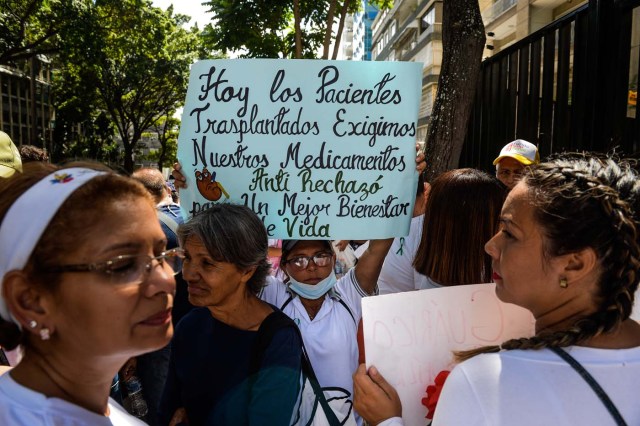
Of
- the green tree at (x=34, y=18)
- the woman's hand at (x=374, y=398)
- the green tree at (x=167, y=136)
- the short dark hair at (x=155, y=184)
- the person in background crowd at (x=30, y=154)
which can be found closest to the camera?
the woman's hand at (x=374, y=398)

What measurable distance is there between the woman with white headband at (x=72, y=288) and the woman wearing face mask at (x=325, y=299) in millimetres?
1151

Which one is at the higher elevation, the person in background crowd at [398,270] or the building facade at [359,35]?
the building facade at [359,35]

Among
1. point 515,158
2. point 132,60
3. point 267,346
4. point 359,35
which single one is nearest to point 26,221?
point 267,346

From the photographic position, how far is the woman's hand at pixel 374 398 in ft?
5.16

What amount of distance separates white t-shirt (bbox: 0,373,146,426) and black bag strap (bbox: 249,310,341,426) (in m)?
0.81

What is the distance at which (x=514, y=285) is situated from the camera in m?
1.36

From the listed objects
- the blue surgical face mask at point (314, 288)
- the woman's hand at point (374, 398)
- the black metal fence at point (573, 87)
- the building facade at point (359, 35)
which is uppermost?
the building facade at point (359, 35)

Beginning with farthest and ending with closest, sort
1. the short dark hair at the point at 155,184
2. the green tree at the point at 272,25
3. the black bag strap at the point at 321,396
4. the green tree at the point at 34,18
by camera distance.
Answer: the green tree at the point at 34,18 → the green tree at the point at 272,25 → the short dark hair at the point at 155,184 → the black bag strap at the point at 321,396

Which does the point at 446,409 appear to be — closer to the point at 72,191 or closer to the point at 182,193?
the point at 72,191

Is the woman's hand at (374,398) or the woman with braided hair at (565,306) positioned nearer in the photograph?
the woman with braided hair at (565,306)

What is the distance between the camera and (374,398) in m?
1.60

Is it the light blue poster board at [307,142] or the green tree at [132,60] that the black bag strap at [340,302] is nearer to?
the light blue poster board at [307,142]

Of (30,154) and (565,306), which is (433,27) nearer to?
(30,154)

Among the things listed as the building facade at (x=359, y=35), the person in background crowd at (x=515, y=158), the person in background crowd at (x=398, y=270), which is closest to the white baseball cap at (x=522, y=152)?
the person in background crowd at (x=515, y=158)
